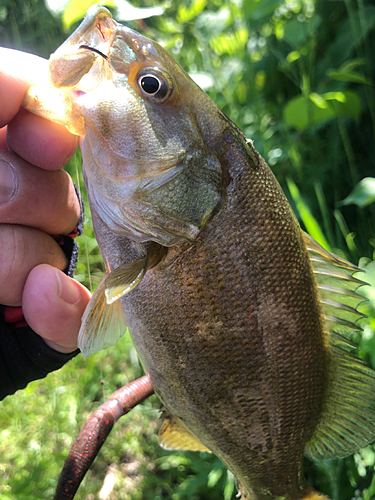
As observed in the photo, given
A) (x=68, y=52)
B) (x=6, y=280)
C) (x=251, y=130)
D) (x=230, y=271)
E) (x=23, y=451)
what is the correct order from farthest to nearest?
(x=251, y=130) → (x=23, y=451) → (x=6, y=280) → (x=230, y=271) → (x=68, y=52)

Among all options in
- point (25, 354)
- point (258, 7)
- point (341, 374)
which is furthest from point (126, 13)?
point (341, 374)

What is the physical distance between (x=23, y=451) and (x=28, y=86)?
6.01ft

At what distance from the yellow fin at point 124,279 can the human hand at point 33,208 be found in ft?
0.77

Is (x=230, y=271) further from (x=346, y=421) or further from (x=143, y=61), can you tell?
(x=346, y=421)

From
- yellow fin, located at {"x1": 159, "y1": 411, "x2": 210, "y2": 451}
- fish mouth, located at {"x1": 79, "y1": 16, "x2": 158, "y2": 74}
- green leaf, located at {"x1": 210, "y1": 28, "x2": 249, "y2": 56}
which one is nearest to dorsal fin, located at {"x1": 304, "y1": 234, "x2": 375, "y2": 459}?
yellow fin, located at {"x1": 159, "y1": 411, "x2": 210, "y2": 451}

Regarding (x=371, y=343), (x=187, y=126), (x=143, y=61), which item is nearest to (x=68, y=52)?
(x=143, y=61)

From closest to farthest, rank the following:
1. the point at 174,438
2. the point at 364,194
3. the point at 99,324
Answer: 1. the point at 99,324
2. the point at 174,438
3. the point at 364,194

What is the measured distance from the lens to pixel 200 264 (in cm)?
88

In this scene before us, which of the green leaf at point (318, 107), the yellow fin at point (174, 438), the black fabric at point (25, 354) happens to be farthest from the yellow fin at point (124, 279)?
the green leaf at point (318, 107)

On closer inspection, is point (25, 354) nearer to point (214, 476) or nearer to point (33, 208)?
point (33, 208)

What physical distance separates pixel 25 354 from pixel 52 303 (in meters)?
0.24

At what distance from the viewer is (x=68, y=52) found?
0.76 metres

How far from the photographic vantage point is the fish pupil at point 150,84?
0.82 meters

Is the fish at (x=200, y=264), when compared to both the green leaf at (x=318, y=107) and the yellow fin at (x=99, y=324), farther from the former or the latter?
the green leaf at (x=318, y=107)
